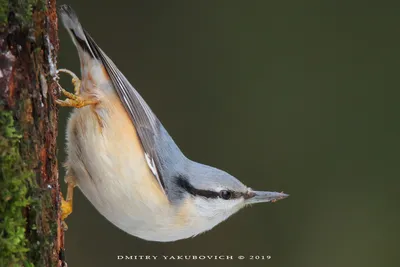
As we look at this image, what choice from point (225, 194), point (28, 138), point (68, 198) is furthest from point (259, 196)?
point (28, 138)

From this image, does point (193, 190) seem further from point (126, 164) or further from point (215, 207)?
point (126, 164)

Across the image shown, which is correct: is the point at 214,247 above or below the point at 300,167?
below

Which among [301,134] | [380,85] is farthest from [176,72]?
[380,85]

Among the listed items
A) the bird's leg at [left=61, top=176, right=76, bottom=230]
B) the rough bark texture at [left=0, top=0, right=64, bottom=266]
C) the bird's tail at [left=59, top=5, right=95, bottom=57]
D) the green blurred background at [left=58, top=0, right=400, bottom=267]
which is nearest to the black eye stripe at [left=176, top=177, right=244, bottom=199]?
the bird's leg at [left=61, top=176, right=76, bottom=230]

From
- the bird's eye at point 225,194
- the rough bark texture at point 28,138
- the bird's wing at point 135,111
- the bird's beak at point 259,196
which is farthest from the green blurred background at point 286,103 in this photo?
the rough bark texture at point 28,138

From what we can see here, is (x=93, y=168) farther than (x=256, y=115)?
No

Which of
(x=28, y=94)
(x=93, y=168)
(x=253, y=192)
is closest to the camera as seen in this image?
(x=28, y=94)

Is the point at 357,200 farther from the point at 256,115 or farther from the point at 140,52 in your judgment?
the point at 140,52
